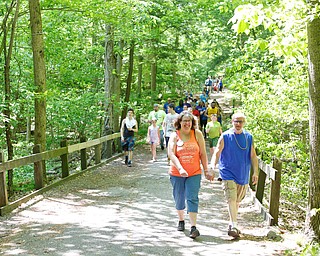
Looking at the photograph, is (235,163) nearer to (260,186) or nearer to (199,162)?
(199,162)

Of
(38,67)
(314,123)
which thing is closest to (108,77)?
(38,67)

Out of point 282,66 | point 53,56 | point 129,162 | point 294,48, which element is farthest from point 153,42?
point 294,48

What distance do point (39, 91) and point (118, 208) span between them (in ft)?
13.7

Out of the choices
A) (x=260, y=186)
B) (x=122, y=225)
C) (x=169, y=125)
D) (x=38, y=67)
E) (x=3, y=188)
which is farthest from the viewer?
(x=169, y=125)

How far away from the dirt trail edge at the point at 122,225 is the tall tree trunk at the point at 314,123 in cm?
44

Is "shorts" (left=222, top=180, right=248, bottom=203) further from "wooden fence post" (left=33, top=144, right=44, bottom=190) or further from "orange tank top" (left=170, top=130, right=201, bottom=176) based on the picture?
"wooden fence post" (left=33, top=144, right=44, bottom=190)

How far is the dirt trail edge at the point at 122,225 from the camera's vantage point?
6.26 metres

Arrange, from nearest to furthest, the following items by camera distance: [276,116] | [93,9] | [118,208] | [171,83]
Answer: [118,208] → [276,116] → [93,9] → [171,83]

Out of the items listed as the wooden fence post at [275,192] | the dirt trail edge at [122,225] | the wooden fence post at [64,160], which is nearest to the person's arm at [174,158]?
the dirt trail edge at [122,225]

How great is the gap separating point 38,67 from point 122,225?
18.6 feet

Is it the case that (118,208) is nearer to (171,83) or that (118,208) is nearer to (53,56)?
(53,56)

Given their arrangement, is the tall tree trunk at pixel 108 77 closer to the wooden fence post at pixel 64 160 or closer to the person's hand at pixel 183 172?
the wooden fence post at pixel 64 160

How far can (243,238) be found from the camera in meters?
6.96

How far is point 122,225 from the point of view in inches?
299
